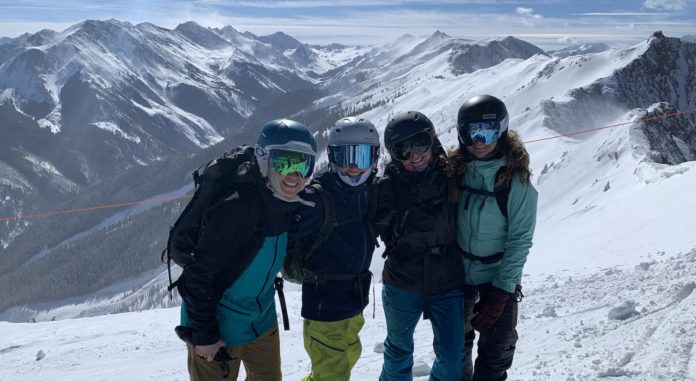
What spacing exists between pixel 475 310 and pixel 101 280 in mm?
147428

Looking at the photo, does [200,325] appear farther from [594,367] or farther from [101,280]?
[101,280]

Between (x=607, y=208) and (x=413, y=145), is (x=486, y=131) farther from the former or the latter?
(x=607, y=208)

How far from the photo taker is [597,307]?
327 inches

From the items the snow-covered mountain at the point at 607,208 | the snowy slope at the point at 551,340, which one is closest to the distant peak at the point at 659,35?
the snow-covered mountain at the point at 607,208

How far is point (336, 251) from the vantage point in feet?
16.8

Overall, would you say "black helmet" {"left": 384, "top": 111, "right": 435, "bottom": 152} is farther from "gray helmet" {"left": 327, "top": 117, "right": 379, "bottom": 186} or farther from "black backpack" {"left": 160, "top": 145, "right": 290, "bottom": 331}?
"black backpack" {"left": 160, "top": 145, "right": 290, "bottom": 331}

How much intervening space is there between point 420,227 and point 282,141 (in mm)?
1617

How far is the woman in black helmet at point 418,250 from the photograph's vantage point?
5195mm

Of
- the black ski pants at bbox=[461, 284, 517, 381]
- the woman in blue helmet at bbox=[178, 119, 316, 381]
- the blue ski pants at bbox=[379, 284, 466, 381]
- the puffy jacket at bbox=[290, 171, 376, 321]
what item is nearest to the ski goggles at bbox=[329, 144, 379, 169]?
the puffy jacket at bbox=[290, 171, 376, 321]

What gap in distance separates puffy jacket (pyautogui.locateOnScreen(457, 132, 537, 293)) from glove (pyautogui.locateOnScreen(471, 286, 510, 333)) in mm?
78

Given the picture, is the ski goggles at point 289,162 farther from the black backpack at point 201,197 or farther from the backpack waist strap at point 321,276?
the backpack waist strap at point 321,276

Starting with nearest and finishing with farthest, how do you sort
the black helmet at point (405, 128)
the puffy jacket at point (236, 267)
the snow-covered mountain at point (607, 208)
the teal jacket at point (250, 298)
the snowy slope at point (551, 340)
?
1. the puffy jacket at point (236, 267)
2. the teal jacket at point (250, 298)
3. the black helmet at point (405, 128)
4. the snowy slope at point (551, 340)
5. the snow-covered mountain at point (607, 208)

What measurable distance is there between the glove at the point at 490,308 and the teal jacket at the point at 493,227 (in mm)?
80

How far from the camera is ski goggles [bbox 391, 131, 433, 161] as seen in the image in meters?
5.36
